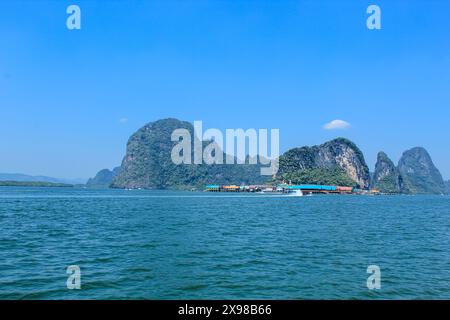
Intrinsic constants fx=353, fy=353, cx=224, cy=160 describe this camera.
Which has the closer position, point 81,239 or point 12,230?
point 81,239

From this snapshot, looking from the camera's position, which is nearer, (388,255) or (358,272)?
(358,272)

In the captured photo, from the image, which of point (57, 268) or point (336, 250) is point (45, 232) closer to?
point (57, 268)

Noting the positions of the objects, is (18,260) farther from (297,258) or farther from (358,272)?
(358,272)

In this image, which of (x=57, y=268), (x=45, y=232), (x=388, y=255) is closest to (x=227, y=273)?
(x=57, y=268)

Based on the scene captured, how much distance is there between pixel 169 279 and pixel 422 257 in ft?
55.3

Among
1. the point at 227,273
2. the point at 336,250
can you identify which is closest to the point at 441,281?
the point at 336,250

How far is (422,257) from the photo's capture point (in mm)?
23172

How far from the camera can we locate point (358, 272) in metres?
18.5
